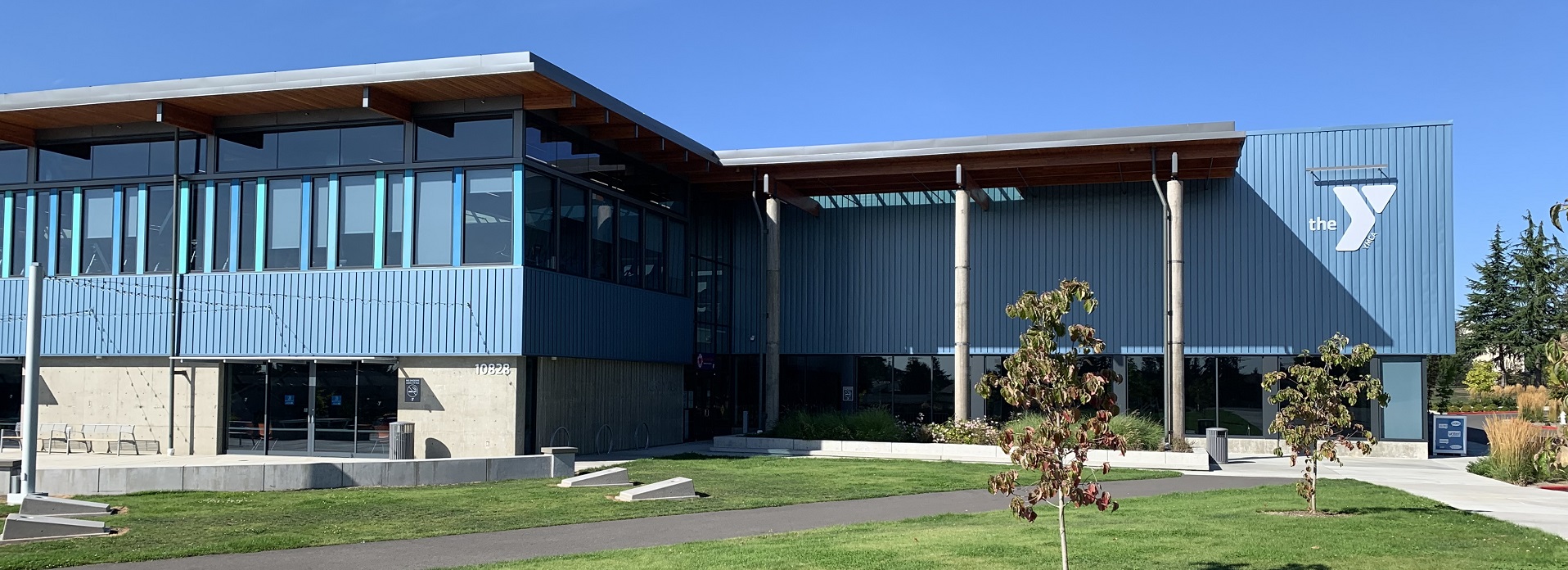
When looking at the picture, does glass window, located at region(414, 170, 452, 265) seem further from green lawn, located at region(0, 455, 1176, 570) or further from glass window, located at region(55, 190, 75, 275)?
glass window, located at region(55, 190, 75, 275)

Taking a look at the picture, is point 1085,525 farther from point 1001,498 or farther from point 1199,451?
point 1199,451

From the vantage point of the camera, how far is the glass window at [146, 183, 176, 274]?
2739 cm

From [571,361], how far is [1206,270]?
54.9 ft

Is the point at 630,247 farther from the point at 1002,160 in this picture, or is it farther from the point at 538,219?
the point at 1002,160

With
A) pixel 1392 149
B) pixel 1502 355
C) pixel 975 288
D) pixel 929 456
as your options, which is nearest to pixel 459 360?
pixel 929 456

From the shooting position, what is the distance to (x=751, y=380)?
36.6 metres

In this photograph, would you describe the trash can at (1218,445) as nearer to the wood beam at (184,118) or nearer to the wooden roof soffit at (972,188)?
the wooden roof soffit at (972,188)

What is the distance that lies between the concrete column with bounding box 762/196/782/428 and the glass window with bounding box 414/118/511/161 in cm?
945

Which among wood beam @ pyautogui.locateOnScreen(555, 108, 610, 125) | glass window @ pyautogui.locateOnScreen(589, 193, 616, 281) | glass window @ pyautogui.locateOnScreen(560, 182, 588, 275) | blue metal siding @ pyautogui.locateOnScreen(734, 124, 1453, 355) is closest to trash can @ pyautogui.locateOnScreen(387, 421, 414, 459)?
glass window @ pyautogui.locateOnScreen(560, 182, 588, 275)

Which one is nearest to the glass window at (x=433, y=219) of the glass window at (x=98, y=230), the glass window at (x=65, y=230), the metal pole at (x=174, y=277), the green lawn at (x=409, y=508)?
the metal pole at (x=174, y=277)

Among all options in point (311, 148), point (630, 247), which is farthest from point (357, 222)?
point (630, 247)

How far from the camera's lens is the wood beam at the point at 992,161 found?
29.6 m

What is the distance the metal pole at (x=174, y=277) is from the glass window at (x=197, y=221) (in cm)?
18

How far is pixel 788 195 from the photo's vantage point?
34688 mm
